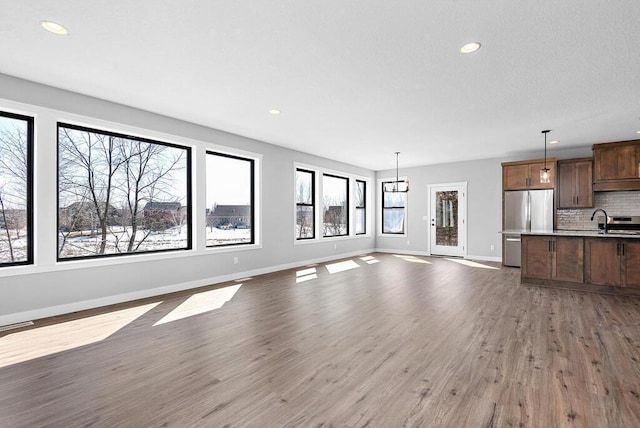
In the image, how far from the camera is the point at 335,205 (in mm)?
9070

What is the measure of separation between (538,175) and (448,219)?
2517 mm

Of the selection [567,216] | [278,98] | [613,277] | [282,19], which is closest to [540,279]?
[613,277]

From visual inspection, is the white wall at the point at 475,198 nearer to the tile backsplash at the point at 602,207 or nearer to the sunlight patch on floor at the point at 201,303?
the tile backsplash at the point at 602,207

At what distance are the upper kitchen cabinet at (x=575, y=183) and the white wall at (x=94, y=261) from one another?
6363mm

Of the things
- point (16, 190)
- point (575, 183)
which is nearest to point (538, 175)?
point (575, 183)

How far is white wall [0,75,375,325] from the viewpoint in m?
3.66

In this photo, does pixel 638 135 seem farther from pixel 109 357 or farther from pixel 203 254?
pixel 109 357

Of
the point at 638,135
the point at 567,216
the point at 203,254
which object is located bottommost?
the point at 203,254

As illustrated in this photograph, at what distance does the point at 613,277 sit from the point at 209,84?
639cm

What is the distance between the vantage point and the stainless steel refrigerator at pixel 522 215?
704cm

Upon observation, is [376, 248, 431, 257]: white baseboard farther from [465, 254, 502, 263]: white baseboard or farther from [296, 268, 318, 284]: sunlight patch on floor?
[296, 268, 318, 284]: sunlight patch on floor

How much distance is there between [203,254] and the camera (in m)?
5.47

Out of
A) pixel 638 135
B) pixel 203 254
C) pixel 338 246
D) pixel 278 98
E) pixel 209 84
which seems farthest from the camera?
pixel 338 246

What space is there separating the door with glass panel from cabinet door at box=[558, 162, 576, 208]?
2.14 metres
